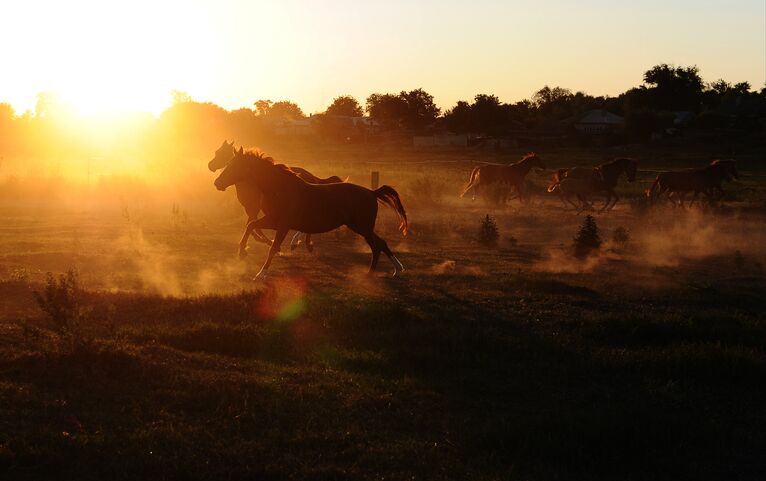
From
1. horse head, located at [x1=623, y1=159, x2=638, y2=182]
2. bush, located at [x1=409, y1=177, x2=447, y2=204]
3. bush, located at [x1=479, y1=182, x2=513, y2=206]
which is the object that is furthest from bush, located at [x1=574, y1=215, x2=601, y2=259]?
horse head, located at [x1=623, y1=159, x2=638, y2=182]

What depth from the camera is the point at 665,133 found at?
297ft

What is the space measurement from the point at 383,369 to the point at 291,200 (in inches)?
259

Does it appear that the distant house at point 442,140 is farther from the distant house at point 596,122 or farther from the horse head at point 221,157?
the horse head at point 221,157

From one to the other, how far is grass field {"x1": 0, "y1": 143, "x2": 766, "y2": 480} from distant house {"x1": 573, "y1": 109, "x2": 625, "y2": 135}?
295ft

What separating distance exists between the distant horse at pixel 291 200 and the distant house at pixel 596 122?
91205mm

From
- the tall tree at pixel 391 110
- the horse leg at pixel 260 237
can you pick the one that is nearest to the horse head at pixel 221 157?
the horse leg at pixel 260 237

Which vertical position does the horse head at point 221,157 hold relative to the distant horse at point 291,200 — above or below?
above

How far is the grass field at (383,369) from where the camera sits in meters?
6.62

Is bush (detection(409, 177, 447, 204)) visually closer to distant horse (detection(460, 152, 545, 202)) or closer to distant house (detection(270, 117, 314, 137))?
distant horse (detection(460, 152, 545, 202))

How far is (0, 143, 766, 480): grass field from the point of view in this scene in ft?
21.7

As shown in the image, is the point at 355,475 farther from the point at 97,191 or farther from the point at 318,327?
the point at 97,191

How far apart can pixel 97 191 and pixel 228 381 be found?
3117 cm

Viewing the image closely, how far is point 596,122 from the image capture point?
4318 inches

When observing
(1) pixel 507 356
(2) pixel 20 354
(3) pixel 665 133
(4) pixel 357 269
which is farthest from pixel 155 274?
(3) pixel 665 133
